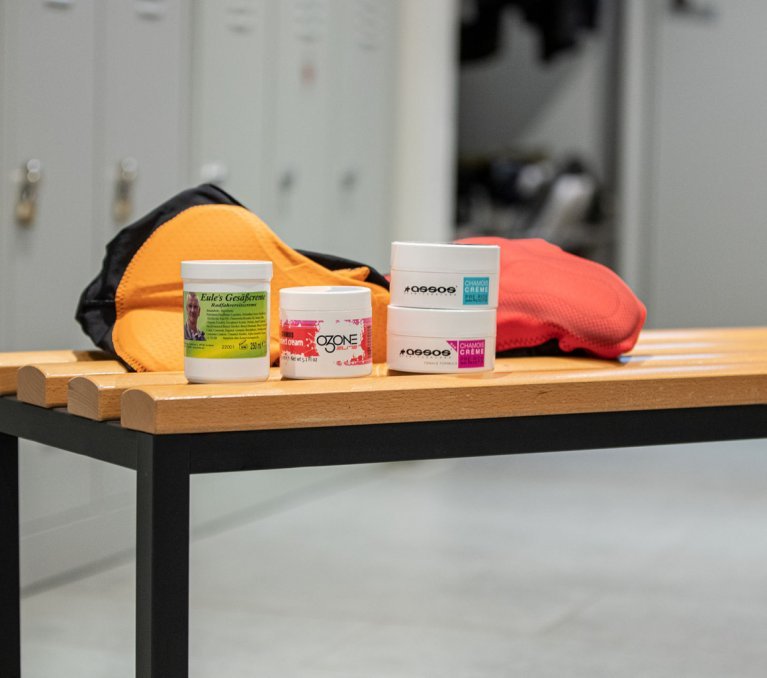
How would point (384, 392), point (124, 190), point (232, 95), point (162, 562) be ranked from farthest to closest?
point (232, 95) < point (124, 190) < point (384, 392) < point (162, 562)

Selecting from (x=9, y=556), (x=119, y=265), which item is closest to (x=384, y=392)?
(x=119, y=265)

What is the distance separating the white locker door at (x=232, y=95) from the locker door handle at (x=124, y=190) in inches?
9.3

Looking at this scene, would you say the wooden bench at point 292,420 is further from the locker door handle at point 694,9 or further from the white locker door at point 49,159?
the locker door handle at point 694,9

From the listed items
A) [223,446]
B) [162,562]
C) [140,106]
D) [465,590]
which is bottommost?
[465,590]

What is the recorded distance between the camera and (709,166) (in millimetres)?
5020

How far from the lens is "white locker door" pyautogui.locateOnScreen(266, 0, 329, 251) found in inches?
127

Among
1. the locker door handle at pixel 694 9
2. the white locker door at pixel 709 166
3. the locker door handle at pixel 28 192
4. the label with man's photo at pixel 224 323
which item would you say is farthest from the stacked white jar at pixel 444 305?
the locker door handle at pixel 694 9

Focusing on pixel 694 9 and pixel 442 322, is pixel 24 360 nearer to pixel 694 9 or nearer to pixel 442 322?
pixel 442 322

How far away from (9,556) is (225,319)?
0.64 m

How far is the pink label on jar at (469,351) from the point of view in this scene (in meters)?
1.49

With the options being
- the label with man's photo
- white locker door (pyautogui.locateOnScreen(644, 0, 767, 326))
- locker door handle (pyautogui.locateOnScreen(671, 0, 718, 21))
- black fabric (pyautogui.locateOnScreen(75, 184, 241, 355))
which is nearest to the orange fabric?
black fabric (pyautogui.locateOnScreen(75, 184, 241, 355))

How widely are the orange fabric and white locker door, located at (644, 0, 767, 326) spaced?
3.59 m

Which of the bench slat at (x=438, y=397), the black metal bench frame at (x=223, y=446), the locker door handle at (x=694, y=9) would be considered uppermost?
the locker door handle at (x=694, y=9)

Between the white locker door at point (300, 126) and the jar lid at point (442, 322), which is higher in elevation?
the white locker door at point (300, 126)
